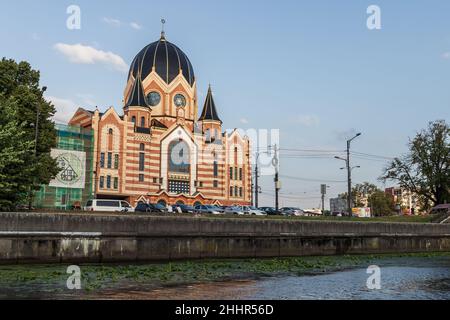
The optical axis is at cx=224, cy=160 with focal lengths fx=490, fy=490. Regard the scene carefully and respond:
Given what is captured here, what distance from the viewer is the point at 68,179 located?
76.1 metres

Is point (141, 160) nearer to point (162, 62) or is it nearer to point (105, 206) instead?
point (162, 62)

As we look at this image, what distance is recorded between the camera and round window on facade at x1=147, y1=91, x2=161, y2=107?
4062 inches

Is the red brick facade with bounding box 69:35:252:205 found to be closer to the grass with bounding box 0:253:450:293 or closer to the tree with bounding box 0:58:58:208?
the tree with bounding box 0:58:58:208

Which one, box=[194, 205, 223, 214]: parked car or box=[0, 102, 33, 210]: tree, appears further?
box=[194, 205, 223, 214]: parked car

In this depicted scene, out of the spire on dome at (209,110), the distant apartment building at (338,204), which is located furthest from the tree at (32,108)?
the distant apartment building at (338,204)

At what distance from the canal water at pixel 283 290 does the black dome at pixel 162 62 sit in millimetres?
84418

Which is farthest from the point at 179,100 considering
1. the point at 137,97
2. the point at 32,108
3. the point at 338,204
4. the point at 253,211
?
the point at 32,108

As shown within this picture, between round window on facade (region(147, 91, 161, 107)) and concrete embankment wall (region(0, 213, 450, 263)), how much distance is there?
67.6m

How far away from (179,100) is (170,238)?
74.7m

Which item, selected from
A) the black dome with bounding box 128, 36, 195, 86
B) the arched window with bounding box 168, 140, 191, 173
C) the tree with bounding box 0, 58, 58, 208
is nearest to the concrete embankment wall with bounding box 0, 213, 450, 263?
the tree with bounding box 0, 58, 58, 208

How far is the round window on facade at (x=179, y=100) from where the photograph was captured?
344 feet

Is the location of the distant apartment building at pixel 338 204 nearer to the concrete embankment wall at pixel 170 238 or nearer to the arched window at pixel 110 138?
the arched window at pixel 110 138

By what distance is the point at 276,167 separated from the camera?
6994cm
